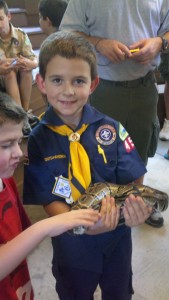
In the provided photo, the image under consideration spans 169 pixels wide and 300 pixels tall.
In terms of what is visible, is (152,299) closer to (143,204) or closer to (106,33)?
(143,204)

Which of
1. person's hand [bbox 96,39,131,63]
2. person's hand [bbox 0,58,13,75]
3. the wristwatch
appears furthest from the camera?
person's hand [bbox 0,58,13,75]

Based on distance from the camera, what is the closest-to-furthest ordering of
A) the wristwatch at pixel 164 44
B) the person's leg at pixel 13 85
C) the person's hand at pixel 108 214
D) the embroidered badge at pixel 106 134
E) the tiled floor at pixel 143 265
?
the person's hand at pixel 108 214 → the embroidered badge at pixel 106 134 → the wristwatch at pixel 164 44 → the tiled floor at pixel 143 265 → the person's leg at pixel 13 85

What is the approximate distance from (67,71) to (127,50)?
61 centimetres

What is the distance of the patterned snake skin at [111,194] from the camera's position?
1029 millimetres

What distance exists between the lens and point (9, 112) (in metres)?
0.90

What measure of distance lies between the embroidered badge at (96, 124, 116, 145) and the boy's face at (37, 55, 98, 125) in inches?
5.0

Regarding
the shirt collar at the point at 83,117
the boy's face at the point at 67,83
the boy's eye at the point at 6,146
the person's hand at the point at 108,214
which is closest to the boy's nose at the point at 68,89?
the boy's face at the point at 67,83

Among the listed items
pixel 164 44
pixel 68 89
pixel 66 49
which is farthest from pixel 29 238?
pixel 164 44

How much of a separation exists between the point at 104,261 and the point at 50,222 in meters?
0.49

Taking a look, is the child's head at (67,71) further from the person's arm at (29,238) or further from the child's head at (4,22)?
the child's head at (4,22)

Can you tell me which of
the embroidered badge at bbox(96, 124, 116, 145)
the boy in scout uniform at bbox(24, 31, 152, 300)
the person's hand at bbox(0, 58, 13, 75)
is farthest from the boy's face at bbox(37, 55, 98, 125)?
the person's hand at bbox(0, 58, 13, 75)

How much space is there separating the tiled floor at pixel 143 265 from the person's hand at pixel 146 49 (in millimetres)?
1286

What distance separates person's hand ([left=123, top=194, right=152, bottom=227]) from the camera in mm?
1043

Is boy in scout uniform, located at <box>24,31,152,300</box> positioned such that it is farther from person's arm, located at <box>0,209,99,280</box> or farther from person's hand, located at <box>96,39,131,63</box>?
person's hand, located at <box>96,39,131,63</box>
